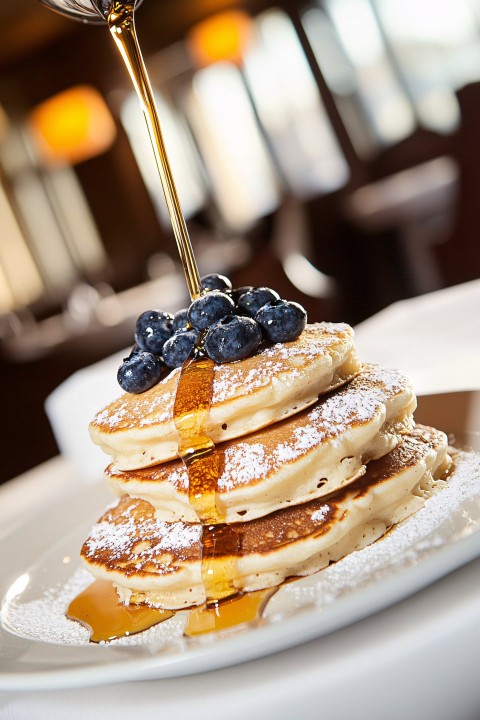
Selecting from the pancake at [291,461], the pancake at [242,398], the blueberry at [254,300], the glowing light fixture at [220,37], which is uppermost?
the glowing light fixture at [220,37]

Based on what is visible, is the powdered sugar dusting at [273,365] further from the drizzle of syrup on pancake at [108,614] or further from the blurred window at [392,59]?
the blurred window at [392,59]

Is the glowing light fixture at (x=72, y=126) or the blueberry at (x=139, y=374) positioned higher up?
the glowing light fixture at (x=72, y=126)

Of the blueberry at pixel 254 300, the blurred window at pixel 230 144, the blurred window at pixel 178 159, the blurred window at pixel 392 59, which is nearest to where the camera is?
the blueberry at pixel 254 300

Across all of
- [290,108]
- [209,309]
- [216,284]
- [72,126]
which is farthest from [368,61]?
[209,309]

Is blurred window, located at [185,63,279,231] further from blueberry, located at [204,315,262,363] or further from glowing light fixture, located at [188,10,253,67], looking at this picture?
blueberry, located at [204,315,262,363]

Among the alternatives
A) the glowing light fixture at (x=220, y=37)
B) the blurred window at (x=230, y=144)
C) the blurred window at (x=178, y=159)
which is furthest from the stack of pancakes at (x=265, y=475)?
the blurred window at (x=230, y=144)

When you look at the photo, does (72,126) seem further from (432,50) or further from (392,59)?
(432,50)
